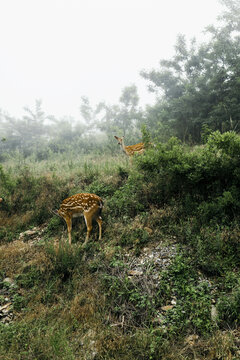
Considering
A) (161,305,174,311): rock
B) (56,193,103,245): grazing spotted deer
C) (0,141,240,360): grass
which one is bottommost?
(161,305,174,311): rock

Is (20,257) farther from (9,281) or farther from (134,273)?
(134,273)

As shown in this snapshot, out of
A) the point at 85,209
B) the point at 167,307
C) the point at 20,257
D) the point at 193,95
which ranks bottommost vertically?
the point at 167,307

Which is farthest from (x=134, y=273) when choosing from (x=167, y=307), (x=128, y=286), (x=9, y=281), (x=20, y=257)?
(x=20, y=257)

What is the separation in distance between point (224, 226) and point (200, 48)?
40.3 ft

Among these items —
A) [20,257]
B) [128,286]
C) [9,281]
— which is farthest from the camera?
[20,257]

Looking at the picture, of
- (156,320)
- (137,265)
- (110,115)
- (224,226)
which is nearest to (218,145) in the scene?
(224,226)

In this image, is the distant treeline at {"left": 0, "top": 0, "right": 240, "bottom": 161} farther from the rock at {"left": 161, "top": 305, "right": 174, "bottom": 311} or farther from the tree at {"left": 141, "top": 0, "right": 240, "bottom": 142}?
the rock at {"left": 161, "top": 305, "right": 174, "bottom": 311}

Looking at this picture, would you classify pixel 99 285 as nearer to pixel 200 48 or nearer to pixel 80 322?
pixel 80 322

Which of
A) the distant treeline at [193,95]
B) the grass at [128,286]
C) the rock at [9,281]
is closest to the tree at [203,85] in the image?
the distant treeline at [193,95]

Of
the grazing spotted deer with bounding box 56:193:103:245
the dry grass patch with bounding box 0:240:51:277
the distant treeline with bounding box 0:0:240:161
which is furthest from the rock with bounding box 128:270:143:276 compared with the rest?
the distant treeline with bounding box 0:0:240:161

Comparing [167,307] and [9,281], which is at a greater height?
[9,281]

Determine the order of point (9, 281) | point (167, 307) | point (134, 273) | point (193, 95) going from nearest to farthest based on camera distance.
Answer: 1. point (167, 307)
2. point (134, 273)
3. point (9, 281)
4. point (193, 95)

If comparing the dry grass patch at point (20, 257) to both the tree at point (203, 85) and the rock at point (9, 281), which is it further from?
the tree at point (203, 85)

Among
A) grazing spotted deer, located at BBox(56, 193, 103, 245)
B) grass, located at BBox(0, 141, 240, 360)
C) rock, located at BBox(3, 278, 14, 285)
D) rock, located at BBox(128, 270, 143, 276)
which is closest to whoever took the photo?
grass, located at BBox(0, 141, 240, 360)
